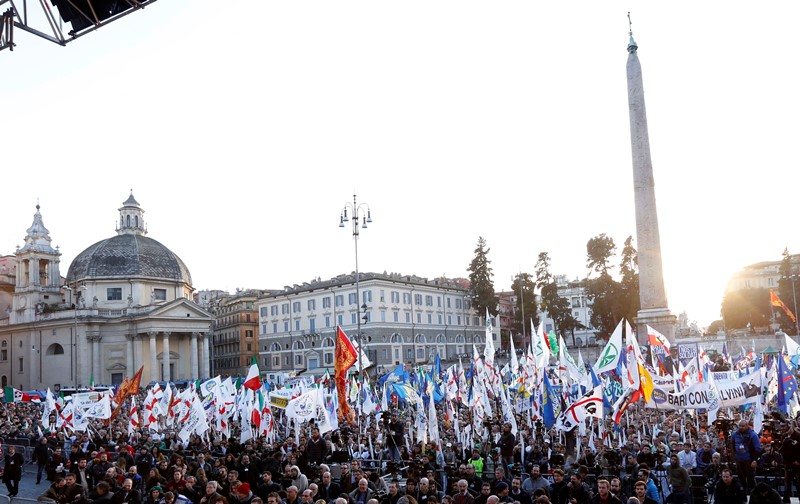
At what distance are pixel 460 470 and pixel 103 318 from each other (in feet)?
228

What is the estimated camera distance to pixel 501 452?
50.8 ft

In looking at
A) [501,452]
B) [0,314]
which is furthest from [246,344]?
[501,452]

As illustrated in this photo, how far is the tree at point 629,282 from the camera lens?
198ft

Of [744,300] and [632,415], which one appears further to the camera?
[744,300]

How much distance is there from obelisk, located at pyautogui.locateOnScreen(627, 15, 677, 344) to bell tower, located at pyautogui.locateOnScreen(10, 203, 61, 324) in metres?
65.4

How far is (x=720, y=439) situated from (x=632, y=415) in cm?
607

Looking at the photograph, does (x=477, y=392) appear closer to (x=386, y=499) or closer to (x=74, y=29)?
(x=386, y=499)

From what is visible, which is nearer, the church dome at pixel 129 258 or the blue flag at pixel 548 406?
the blue flag at pixel 548 406

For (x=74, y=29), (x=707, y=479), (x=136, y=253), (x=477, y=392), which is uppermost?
(x=136, y=253)

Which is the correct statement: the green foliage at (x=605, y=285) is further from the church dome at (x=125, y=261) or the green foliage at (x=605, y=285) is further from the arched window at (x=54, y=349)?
the arched window at (x=54, y=349)

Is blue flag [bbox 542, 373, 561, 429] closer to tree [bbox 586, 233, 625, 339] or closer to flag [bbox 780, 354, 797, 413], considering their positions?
flag [bbox 780, 354, 797, 413]

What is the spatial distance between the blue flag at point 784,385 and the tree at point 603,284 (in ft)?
148

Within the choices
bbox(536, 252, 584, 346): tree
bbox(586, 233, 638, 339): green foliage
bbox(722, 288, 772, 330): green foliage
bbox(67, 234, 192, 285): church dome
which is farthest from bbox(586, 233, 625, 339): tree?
bbox(67, 234, 192, 285): church dome

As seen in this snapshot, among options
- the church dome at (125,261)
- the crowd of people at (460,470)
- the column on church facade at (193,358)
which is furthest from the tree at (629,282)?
the church dome at (125,261)
